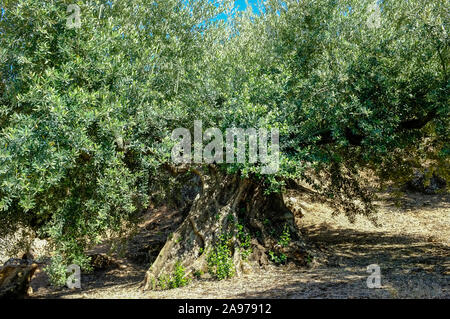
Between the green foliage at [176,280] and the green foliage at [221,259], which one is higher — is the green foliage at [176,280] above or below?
below

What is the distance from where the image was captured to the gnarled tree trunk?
1034 cm

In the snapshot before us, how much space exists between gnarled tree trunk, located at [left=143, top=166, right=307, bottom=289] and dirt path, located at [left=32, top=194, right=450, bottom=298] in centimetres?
56

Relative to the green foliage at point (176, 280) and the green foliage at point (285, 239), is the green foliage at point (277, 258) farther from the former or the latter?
the green foliage at point (176, 280)

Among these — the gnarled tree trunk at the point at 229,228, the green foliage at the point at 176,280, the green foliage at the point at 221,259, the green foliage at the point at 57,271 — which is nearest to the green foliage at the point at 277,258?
the gnarled tree trunk at the point at 229,228

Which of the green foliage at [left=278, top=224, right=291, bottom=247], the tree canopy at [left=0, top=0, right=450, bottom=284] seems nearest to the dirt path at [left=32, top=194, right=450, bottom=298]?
the green foliage at [left=278, top=224, right=291, bottom=247]

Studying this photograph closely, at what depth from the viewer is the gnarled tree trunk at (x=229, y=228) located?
1034cm

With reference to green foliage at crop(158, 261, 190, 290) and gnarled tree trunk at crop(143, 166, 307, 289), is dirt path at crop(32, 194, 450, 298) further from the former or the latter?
gnarled tree trunk at crop(143, 166, 307, 289)

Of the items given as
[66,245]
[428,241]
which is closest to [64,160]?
[66,245]

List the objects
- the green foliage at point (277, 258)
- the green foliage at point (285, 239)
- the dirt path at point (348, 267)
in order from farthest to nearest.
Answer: the green foliage at point (285, 239) → the green foliage at point (277, 258) → the dirt path at point (348, 267)

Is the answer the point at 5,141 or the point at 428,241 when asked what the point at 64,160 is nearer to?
the point at 5,141

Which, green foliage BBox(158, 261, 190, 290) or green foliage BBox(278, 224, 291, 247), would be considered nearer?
green foliage BBox(158, 261, 190, 290)

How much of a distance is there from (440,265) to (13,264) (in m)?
12.3

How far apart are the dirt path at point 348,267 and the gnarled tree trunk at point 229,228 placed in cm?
56

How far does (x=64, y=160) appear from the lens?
782 cm
